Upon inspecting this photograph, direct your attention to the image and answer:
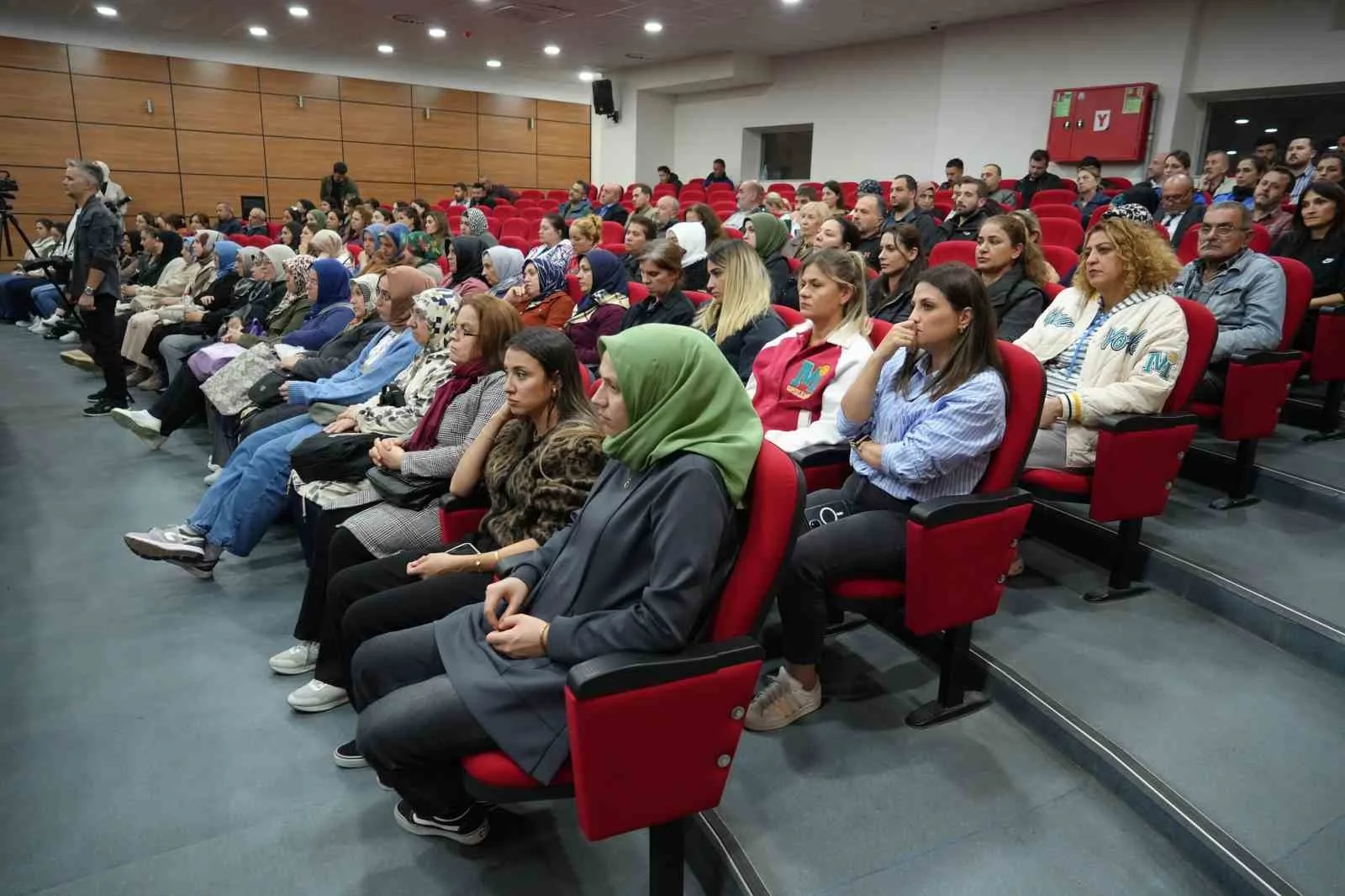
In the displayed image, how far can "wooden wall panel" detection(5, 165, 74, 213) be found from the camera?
9.96m

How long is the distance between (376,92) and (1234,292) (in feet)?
40.1

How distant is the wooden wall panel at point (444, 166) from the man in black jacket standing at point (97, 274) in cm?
858

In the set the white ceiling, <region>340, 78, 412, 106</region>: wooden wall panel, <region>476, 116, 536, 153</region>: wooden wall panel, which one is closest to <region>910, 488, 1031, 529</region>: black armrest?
the white ceiling

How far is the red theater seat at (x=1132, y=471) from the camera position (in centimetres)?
215

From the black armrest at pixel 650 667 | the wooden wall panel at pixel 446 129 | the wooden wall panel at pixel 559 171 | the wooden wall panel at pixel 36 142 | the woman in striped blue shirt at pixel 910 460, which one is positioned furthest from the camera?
the wooden wall panel at pixel 559 171

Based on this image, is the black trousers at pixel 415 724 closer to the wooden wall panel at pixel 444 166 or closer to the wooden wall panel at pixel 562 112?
the wooden wall panel at pixel 444 166

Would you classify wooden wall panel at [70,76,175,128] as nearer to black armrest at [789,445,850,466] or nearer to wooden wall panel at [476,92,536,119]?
wooden wall panel at [476,92,536,119]

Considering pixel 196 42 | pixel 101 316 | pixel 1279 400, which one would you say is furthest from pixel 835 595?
pixel 196 42

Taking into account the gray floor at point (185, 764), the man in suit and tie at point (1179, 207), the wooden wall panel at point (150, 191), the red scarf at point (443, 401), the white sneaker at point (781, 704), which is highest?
the wooden wall panel at point (150, 191)

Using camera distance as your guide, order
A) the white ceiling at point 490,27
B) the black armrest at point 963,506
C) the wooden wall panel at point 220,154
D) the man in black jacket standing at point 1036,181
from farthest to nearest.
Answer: the wooden wall panel at point 220,154
the white ceiling at point 490,27
the man in black jacket standing at point 1036,181
the black armrest at point 963,506

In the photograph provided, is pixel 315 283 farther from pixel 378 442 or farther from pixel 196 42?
pixel 196 42

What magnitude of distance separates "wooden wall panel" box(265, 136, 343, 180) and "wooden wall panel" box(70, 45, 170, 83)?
1.44m

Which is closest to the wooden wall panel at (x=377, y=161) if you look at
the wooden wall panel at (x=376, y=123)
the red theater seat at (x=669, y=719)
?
the wooden wall panel at (x=376, y=123)

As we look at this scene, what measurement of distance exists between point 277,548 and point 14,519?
1.13 metres
